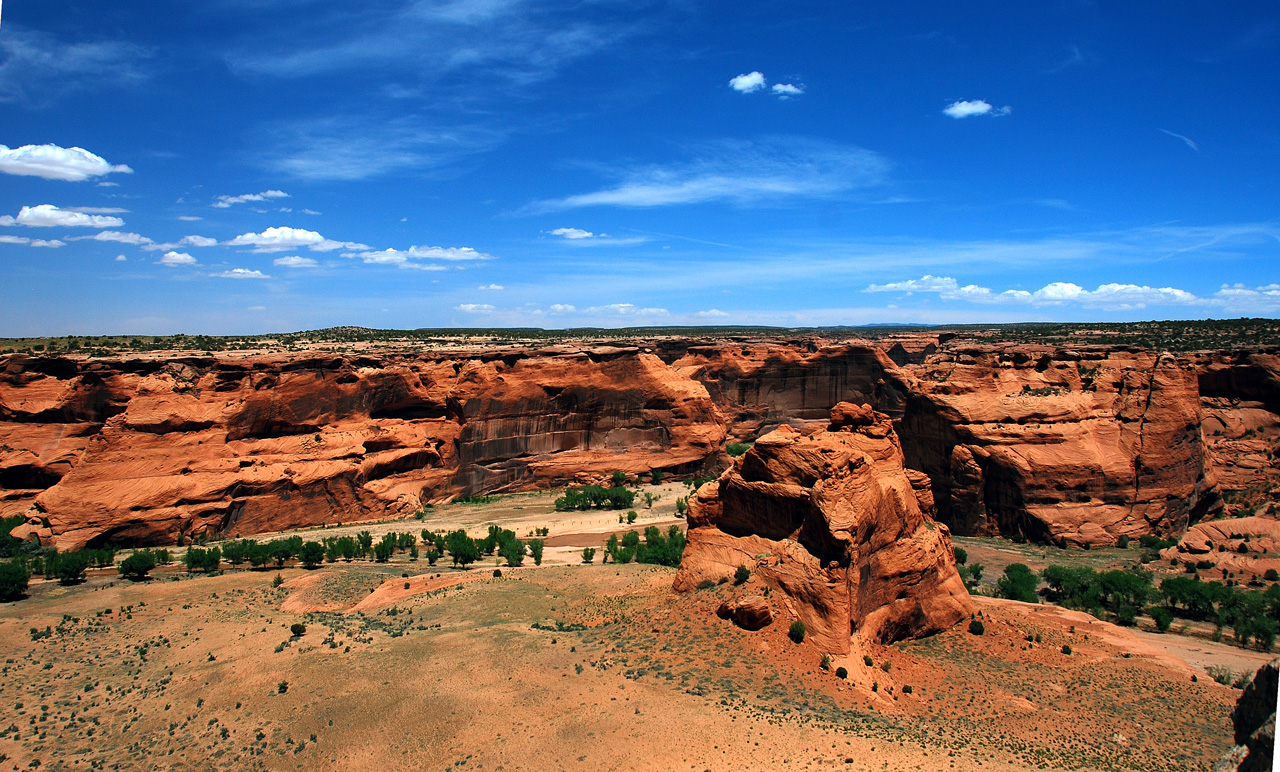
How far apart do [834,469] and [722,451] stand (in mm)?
40694

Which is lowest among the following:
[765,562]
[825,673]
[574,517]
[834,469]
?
[574,517]

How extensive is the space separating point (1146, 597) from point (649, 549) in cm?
2134

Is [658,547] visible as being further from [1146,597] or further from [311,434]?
[311,434]

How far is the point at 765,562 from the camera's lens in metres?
20.3

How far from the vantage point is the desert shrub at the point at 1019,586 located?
2788 centimetres

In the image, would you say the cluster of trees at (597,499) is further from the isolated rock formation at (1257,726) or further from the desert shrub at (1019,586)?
the isolated rock formation at (1257,726)

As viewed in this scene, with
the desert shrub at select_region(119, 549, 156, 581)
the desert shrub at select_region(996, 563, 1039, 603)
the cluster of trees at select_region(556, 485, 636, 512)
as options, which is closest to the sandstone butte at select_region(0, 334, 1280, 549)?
the cluster of trees at select_region(556, 485, 636, 512)

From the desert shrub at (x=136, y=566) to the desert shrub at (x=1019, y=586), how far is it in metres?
37.0

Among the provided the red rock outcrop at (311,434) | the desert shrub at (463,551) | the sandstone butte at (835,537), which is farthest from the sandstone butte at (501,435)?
the sandstone butte at (835,537)

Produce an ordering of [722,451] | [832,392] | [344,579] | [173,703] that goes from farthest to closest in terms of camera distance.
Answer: [832,392]
[722,451]
[344,579]
[173,703]

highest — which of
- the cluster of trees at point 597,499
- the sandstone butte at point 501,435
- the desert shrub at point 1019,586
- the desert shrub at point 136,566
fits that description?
the sandstone butte at point 501,435

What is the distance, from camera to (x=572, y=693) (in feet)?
54.9

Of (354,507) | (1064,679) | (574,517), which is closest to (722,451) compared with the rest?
(574,517)

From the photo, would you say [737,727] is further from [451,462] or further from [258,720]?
[451,462]
